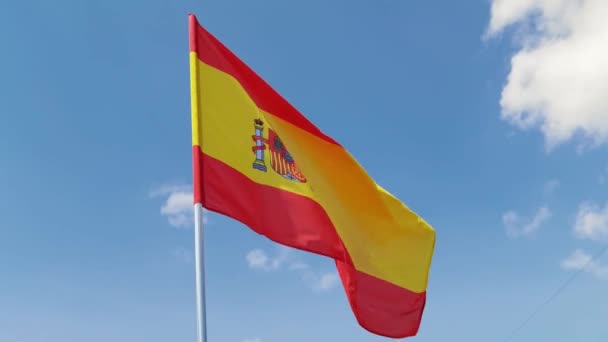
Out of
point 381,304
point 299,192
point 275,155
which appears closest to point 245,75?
point 275,155

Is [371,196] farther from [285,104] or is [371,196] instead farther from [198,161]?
[198,161]

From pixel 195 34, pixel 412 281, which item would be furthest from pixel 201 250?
pixel 412 281

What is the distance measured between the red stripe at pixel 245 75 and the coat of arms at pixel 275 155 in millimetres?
567

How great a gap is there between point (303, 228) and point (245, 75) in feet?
7.88

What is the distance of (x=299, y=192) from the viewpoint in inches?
351

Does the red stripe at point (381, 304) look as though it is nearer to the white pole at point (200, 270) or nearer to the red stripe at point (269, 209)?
the red stripe at point (269, 209)

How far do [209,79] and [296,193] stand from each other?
2.00 m

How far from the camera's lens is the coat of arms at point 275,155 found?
336 inches

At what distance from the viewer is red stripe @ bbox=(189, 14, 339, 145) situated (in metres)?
8.21

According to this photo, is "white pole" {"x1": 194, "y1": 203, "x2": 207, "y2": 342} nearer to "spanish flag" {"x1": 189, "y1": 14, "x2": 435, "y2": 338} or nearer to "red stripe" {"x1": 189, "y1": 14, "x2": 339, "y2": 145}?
"spanish flag" {"x1": 189, "y1": 14, "x2": 435, "y2": 338}

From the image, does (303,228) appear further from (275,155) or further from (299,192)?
(275,155)

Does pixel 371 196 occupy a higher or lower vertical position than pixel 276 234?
higher

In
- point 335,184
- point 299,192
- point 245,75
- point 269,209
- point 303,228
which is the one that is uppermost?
point 245,75

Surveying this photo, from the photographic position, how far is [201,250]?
6684mm
